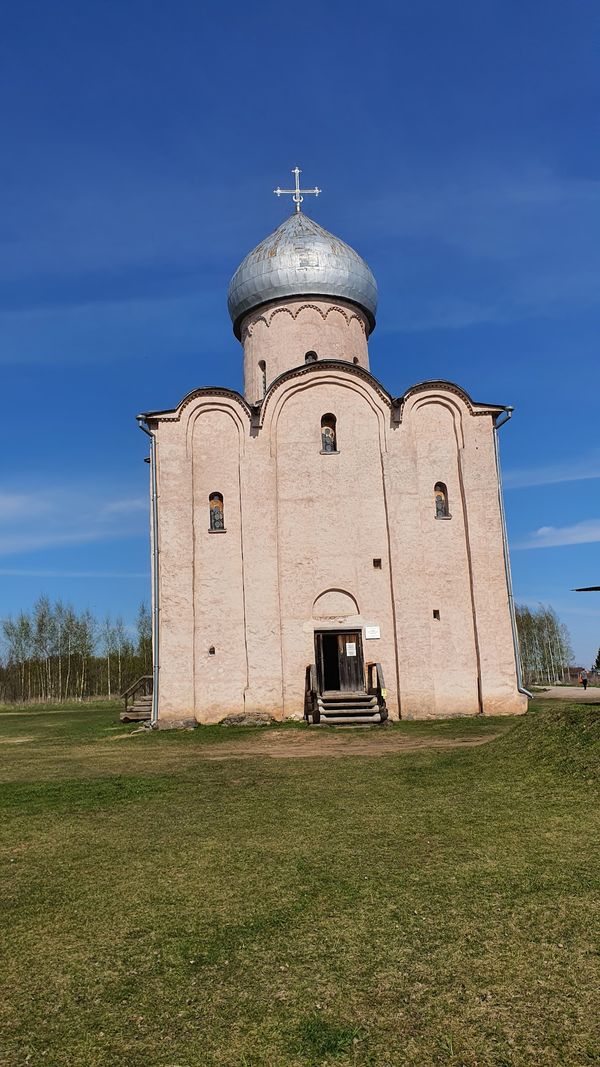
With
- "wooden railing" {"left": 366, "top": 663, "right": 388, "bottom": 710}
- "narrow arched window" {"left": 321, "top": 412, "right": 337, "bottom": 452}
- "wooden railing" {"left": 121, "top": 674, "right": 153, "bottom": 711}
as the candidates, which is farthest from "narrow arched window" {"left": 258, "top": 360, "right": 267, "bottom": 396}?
"wooden railing" {"left": 121, "top": 674, "right": 153, "bottom": 711}

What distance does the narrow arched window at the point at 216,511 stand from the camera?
17831mm

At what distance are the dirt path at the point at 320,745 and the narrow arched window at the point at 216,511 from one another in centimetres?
544

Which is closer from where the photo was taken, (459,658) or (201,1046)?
(201,1046)

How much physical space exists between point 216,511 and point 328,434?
354cm

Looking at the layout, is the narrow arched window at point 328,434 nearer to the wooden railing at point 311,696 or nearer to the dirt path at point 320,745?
the wooden railing at point 311,696

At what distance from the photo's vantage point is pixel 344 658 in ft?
57.2

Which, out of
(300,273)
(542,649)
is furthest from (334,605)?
(542,649)

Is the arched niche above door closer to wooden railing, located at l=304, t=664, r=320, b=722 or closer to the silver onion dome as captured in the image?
wooden railing, located at l=304, t=664, r=320, b=722

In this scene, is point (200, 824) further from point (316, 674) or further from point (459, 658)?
point (459, 658)

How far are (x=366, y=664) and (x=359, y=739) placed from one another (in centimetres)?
370

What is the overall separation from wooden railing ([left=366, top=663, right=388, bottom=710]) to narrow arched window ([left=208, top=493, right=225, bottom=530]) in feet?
16.6

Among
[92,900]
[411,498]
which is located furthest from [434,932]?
[411,498]

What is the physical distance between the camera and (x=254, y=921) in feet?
13.5

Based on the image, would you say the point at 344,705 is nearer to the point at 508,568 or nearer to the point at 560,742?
the point at 508,568
